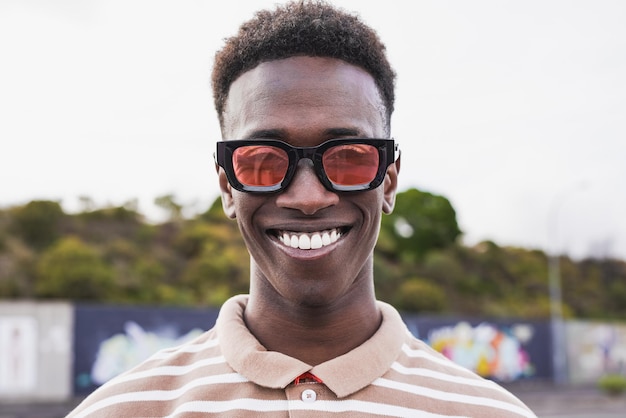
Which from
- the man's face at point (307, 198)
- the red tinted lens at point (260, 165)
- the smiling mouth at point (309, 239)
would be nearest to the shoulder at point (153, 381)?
the man's face at point (307, 198)

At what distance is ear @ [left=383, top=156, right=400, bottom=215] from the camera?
2.20 metres

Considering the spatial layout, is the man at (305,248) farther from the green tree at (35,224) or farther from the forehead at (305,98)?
the green tree at (35,224)

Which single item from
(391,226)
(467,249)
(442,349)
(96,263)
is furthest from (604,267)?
(96,263)

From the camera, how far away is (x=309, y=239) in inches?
77.0

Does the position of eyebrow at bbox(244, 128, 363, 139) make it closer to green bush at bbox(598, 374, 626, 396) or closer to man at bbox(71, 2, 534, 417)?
man at bbox(71, 2, 534, 417)

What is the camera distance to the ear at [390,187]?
7.20 ft

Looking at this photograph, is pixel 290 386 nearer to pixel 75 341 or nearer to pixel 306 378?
pixel 306 378

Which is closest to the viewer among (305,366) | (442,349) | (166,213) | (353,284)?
(305,366)

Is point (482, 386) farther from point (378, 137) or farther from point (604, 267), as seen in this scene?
point (604, 267)

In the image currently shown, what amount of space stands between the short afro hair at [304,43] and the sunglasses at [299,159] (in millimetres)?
211

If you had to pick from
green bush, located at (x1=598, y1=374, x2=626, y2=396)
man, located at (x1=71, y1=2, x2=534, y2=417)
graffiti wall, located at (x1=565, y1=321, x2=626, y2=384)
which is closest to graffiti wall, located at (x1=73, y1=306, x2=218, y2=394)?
green bush, located at (x1=598, y1=374, x2=626, y2=396)

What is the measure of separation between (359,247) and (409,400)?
1.39ft

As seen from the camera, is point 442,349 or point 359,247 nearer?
point 359,247

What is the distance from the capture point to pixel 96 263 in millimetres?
28031
